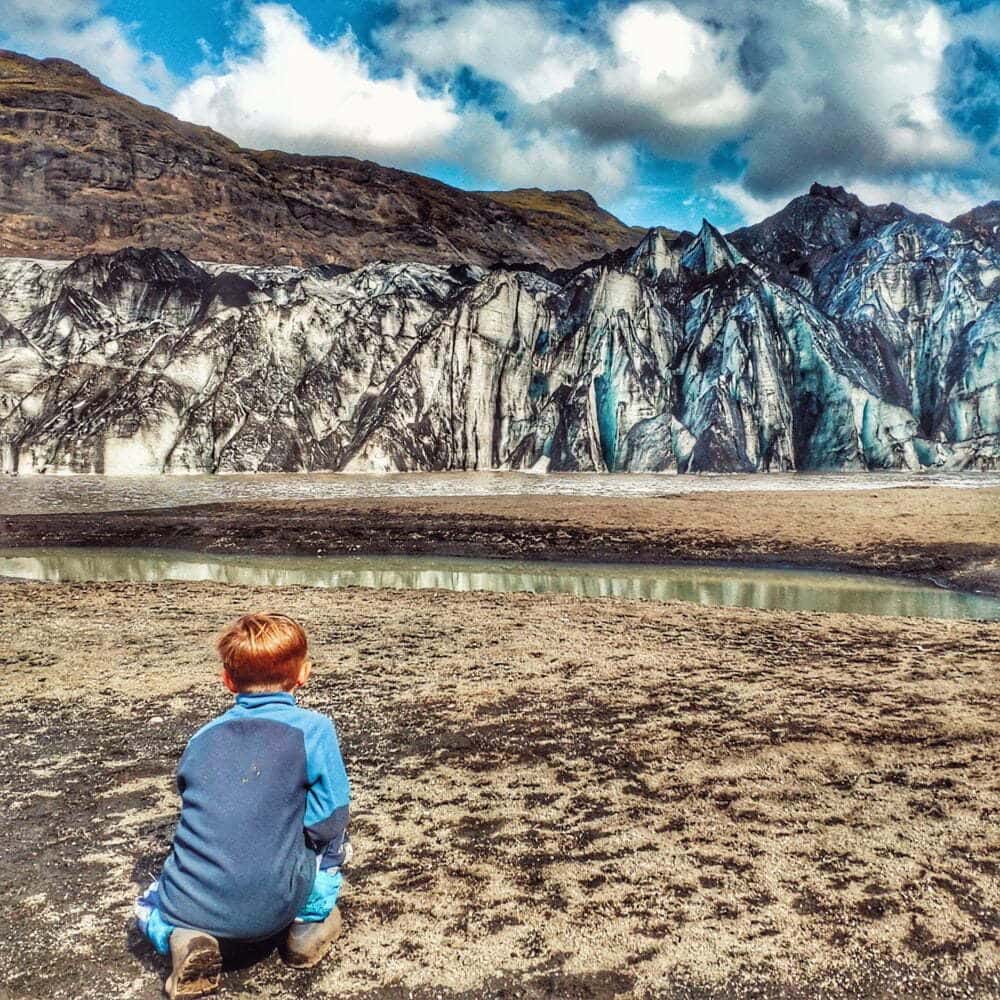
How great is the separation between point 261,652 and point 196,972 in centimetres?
139

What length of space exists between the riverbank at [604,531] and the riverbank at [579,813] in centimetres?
970

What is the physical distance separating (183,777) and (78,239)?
115 m

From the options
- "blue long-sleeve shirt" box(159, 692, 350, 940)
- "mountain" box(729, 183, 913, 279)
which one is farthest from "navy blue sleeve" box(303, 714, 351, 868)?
"mountain" box(729, 183, 913, 279)

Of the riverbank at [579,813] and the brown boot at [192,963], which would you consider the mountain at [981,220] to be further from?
the brown boot at [192,963]

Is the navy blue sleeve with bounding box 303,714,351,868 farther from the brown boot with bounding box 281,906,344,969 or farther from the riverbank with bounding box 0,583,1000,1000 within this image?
the riverbank with bounding box 0,583,1000,1000

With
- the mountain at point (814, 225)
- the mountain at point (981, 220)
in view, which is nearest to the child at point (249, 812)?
the mountain at point (814, 225)

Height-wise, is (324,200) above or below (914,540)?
above

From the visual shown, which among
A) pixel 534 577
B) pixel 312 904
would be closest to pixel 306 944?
pixel 312 904

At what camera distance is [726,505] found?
2942 cm

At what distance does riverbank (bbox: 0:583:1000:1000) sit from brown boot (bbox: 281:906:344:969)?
0.21 feet

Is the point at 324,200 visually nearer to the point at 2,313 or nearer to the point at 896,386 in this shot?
the point at 2,313

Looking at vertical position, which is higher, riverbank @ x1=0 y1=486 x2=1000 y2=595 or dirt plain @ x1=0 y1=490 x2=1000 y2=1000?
riverbank @ x1=0 y1=486 x2=1000 y2=595

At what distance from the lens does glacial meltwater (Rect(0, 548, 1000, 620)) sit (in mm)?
16203

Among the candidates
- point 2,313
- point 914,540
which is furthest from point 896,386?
point 2,313
